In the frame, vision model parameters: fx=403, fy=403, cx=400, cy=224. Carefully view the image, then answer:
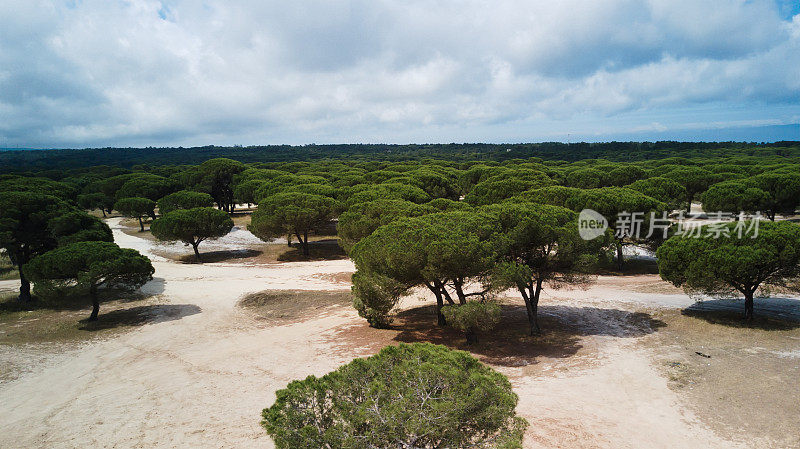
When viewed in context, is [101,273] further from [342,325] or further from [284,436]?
[284,436]

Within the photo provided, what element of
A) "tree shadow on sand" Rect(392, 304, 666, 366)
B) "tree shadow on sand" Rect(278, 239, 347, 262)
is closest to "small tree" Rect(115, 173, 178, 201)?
"tree shadow on sand" Rect(278, 239, 347, 262)

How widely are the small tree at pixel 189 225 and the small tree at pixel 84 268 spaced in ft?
43.7

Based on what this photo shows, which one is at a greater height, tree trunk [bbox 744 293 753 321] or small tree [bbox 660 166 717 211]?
small tree [bbox 660 166 717 211]

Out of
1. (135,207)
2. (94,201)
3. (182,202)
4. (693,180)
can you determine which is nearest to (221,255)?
(182,202)

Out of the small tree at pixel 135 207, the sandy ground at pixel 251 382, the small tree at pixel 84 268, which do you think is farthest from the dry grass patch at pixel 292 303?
the small tree at pixel 135 207

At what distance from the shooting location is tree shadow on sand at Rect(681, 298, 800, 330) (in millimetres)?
18000

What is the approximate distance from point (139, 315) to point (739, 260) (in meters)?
29.6

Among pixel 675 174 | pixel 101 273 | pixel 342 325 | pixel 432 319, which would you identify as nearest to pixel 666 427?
pixel 432 319

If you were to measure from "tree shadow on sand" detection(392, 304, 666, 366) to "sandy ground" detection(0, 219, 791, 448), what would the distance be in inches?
6.2

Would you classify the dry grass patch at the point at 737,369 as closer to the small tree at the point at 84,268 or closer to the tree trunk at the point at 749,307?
the tree trunk at the point at 749,307

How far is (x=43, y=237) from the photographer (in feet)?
82.6

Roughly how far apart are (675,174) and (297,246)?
1952 inches

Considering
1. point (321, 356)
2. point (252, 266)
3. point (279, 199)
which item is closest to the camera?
point (321, 356)

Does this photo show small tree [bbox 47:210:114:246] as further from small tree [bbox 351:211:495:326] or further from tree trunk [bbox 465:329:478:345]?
tree trunk [bbox 465:329:478:345]
